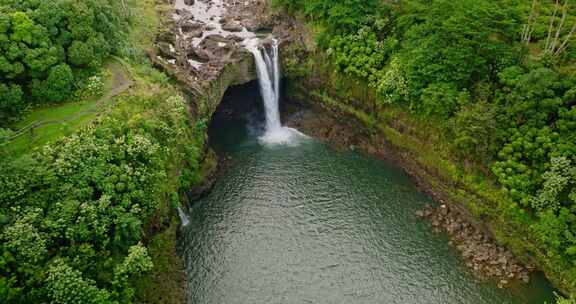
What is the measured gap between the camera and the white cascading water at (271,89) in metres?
44.8

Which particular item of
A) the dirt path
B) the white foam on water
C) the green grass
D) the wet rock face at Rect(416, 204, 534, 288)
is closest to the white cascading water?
the white foam on water

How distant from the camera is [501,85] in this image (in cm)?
3362

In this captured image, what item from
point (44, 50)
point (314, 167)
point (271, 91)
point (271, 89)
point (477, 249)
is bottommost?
point (477, 249)

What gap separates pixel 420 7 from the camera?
37.9 m

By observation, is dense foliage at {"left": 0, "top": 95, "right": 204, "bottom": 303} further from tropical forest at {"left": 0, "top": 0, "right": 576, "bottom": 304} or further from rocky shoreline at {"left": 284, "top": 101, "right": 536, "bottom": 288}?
rocky shoreline at {"left": 284, "top": 101, "right": 536, "bottom": 288}

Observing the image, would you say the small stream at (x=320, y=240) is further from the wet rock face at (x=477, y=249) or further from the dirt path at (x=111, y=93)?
the dirt path at (x=111, y=93)

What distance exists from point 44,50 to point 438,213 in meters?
33.0

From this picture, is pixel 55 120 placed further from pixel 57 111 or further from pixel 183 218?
pixel 183 218

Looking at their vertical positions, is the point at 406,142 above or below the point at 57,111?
below

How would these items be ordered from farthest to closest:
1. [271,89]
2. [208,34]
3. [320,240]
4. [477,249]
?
[208,34], [271,89], [320,240], [477,249]

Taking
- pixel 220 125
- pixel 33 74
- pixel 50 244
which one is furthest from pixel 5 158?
pixel 220 125

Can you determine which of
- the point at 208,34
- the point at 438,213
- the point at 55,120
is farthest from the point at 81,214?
the point at 208,34

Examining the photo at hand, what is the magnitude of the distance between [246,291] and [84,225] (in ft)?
38.2

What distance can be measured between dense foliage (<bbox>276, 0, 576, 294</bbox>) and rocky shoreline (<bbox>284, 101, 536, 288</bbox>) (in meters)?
2.80
